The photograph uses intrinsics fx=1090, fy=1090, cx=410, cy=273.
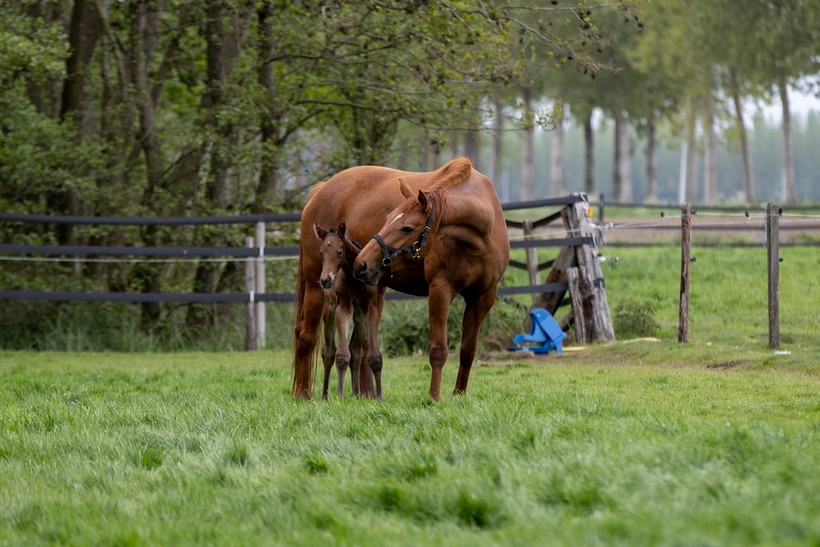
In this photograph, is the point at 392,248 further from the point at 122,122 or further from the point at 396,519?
the point at 122,122

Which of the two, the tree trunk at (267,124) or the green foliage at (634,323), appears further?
the tree trunk at (267,124)

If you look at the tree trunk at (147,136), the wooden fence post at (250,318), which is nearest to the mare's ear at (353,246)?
the wooden fence post at (250,318)

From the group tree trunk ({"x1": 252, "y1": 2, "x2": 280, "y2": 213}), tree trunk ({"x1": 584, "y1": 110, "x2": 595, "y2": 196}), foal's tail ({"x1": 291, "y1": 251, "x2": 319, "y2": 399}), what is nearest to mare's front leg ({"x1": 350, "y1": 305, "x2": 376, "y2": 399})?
foal's tail ({"x1": 291, "y1": 251, "x2": 319, "y2": 399})

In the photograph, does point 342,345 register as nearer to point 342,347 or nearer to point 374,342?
point 342,347

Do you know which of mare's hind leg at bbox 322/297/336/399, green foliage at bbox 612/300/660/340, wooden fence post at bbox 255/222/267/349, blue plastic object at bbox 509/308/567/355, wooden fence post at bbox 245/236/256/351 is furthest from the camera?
wooden fence post at bbox 255/222/267/349

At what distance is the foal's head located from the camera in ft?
25.6

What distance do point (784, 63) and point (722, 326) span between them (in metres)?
28.2

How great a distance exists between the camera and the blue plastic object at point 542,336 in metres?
12.7

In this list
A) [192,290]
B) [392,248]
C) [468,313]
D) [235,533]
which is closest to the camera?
[235,533]

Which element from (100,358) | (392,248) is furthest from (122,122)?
(392,248)

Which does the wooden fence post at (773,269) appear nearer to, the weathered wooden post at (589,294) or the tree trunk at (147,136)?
the weathered wooden post at (589,294)

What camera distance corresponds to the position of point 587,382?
9.41 metres

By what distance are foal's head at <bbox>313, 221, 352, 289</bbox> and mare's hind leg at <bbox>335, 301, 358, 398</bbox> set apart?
1.61 feet

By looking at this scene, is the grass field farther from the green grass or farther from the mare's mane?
the mare's mane
